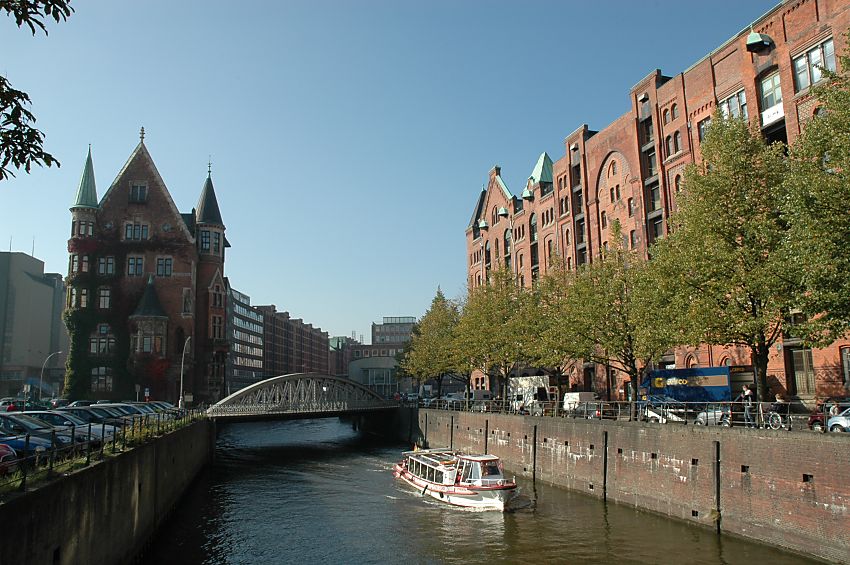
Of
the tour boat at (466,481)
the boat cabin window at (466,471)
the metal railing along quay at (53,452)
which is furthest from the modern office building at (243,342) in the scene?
the metal railing along quay at (53,452)

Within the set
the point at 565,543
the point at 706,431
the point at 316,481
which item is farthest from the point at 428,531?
the point at 316,481

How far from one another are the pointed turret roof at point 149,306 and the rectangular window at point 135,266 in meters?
1.89

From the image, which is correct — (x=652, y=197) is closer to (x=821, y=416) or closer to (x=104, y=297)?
(x=821, y=416)

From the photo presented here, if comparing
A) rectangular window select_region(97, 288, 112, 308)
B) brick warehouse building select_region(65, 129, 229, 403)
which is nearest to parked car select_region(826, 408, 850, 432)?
brick warehouse building select_region(65, 129, 229, 403)

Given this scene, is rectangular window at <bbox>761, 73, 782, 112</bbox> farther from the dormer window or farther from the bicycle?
the dormer window

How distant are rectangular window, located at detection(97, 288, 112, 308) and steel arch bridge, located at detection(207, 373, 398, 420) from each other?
1859cm

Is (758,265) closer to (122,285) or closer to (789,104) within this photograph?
(789,104)

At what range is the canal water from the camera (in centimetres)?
2338

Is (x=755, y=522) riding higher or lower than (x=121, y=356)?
lower

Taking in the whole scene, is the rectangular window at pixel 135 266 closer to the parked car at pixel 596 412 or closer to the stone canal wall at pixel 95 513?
the stone canal wall at pixel 95 513

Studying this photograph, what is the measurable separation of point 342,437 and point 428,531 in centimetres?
5360

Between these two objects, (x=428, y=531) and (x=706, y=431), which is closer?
(x=706, y=431)

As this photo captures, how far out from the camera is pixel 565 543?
2483cm

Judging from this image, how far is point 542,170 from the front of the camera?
7012 centimetres
